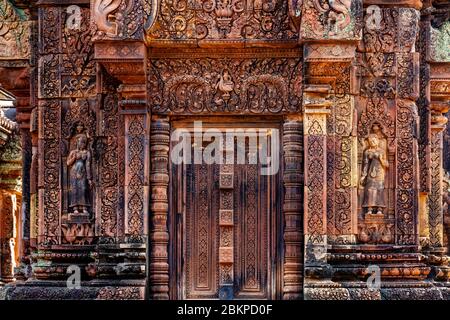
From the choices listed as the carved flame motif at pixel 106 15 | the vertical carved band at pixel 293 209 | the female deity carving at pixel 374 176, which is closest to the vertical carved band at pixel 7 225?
the vertical carved band at pixel 293 209

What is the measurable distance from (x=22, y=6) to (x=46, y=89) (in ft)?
5.13

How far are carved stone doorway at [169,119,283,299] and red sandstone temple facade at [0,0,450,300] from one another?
0.02m

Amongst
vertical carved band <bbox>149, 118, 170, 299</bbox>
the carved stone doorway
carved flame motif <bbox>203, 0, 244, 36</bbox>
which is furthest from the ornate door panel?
carved flame motif <bbox>203, 0, 244, 36</bbox>

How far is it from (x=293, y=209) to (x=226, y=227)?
0.94 m

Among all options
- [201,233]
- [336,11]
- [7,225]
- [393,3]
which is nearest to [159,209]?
[201,233]

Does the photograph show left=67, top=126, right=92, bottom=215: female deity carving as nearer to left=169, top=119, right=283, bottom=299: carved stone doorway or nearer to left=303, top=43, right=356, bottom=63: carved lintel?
left=169, top=119, right=283, bottom=299: carved stone doorway

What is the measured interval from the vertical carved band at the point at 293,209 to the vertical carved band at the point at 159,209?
5.22ft

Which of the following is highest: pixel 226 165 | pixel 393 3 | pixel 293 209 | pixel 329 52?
pixel 393 3

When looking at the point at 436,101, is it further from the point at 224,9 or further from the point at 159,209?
the point at 159,209

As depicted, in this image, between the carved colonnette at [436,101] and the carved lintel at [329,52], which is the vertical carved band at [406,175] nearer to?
the carved colonnette at [436,101]

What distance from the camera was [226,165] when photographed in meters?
15.5

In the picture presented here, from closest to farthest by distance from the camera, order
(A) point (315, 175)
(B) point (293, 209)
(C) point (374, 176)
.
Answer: (A) point (315, 175) < (B) point (293, 209) < (C) point (374, 176)

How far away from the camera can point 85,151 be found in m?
15.5

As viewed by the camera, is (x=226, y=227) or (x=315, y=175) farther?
(x=226, y=227)
